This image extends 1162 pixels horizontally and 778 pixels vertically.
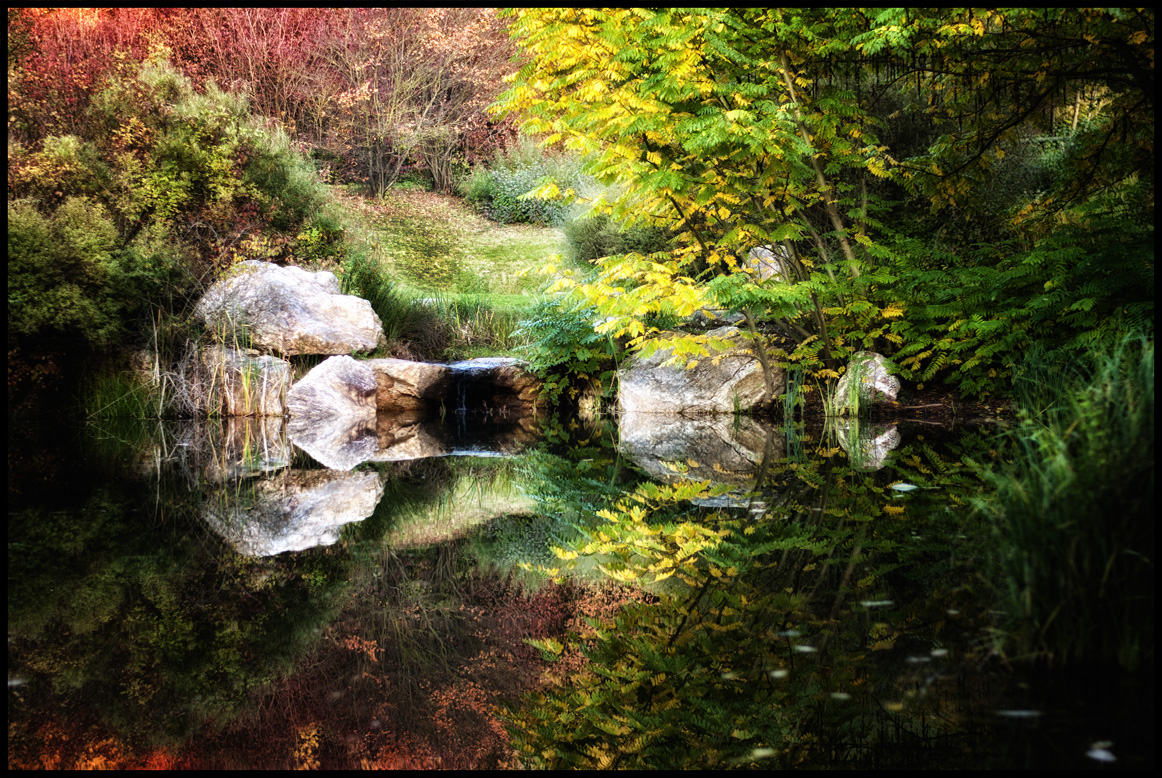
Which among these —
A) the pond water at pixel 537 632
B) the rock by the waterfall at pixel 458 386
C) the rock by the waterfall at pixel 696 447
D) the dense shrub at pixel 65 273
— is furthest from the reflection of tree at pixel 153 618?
the rock by the waterfall at pixel 458 386

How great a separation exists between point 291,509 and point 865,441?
14.6 ft

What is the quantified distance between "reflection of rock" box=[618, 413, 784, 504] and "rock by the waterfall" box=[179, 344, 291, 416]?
431 centimetres

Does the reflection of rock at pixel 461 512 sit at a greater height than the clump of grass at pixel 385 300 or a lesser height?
lesser

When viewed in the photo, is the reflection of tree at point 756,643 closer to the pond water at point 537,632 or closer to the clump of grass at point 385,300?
the pond water at point 537,632

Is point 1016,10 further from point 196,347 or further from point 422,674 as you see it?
point 196,347

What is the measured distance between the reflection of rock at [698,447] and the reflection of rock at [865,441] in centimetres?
55

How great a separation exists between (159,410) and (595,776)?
902cm

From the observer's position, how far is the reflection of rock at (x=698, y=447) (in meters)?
5.00

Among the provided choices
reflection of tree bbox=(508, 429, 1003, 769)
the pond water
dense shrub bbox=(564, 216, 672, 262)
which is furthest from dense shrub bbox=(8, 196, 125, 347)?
reflection of tree bbox=(508, 429, 1003, 769)

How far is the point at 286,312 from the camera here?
31.7 feet

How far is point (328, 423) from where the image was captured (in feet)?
29.5

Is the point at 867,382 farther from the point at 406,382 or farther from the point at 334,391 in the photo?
the point at 334,391

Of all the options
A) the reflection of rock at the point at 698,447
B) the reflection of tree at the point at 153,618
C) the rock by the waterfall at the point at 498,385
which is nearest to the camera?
the reflection of tree at the point at 153,618

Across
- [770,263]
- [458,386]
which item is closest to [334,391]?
[458,386]
